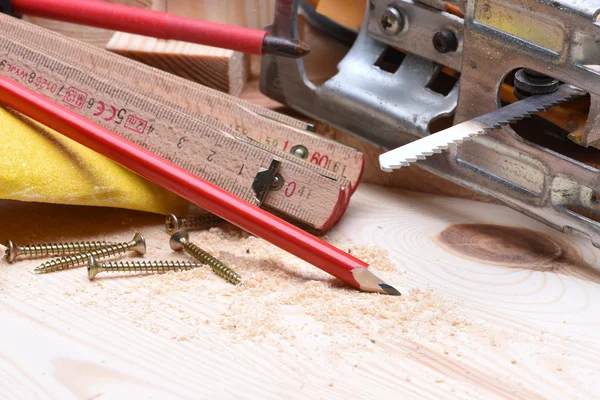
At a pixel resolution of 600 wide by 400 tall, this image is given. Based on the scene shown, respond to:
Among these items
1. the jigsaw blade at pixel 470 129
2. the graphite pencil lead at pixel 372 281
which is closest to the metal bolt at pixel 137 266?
the graphite pencil lead at pixel 372 281

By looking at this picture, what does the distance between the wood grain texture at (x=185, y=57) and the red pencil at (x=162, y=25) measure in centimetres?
16

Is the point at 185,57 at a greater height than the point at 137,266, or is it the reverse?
the point at 185,57

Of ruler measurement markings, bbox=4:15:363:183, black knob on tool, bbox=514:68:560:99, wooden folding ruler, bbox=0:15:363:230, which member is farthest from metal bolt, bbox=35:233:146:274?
black knob on tool, bbox=514:68:560:99

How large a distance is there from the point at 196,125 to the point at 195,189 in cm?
17

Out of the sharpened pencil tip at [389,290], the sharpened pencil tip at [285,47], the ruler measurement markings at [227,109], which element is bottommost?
the sharpened pencil tip at [389,290]

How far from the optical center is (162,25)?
1.51 metres

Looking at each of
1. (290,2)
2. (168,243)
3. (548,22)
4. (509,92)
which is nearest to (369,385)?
(168,243)

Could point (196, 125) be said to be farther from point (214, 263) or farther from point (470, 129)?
point (470, 129)

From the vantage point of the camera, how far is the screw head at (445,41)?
54.8 inches

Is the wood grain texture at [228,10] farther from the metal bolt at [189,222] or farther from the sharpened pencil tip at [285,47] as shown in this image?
the metal bolt at [189,222]

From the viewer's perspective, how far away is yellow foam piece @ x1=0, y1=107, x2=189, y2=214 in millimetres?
1226

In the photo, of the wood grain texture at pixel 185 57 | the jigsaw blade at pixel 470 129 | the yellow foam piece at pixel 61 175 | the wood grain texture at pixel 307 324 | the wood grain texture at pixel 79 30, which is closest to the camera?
the wood grain texture at pixel 307 324

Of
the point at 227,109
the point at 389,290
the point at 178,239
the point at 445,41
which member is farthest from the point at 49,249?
the point at 445,41

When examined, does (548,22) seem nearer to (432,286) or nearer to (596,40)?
(596,40)
